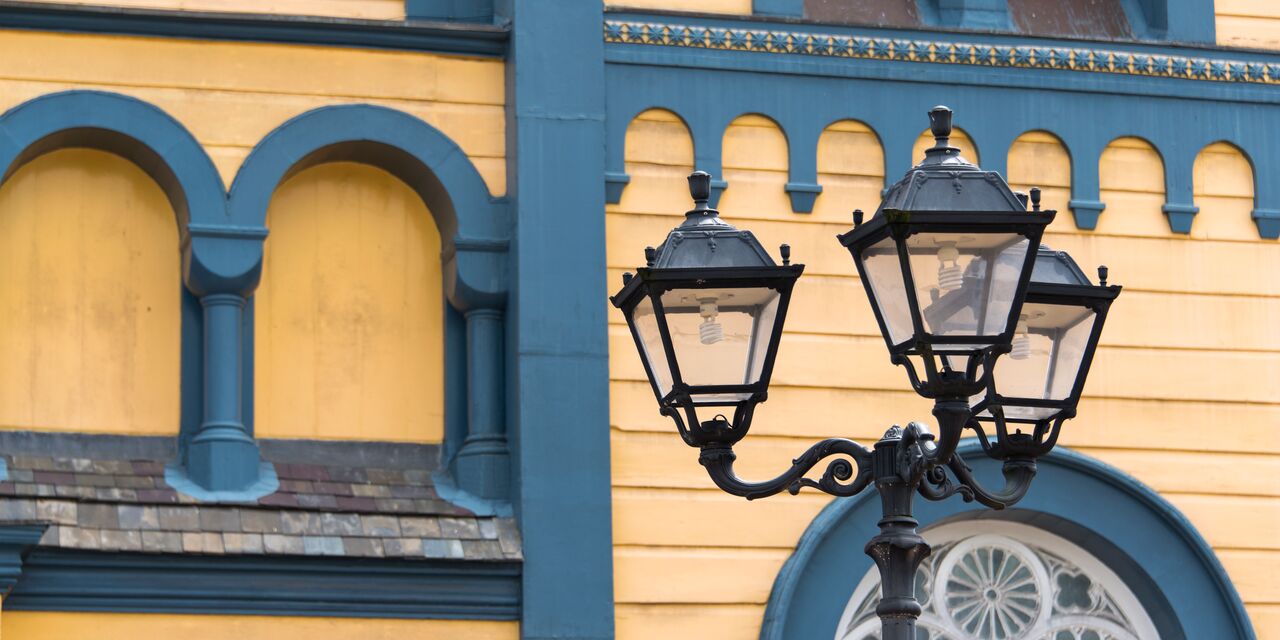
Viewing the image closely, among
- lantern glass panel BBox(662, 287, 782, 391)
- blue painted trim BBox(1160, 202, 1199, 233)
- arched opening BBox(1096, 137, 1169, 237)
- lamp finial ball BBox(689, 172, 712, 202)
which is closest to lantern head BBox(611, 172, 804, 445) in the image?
lantern glass panel BBox(662, 287, 782, 391)

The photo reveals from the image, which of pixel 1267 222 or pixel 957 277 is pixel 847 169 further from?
pixel 957 277

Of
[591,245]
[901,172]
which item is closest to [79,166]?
[591,245]

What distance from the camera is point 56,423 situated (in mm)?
10750

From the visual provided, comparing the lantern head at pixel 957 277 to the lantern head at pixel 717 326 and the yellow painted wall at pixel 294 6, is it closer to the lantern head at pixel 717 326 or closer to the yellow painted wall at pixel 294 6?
the lantern head at pixel 717 326

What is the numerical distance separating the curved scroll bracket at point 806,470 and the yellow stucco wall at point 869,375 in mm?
3581

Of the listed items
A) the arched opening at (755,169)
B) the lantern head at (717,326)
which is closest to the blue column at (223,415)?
the arched opening at (755,169)

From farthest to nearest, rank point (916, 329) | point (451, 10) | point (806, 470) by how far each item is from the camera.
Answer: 1. point (451, 10)
2. point (806, 470)
3. point (916, 329)

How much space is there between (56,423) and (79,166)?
1.17 m

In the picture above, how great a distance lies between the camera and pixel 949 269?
6586mm

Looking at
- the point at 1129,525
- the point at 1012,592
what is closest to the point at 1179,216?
the point at 1129,525

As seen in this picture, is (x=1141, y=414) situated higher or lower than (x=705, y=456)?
higher

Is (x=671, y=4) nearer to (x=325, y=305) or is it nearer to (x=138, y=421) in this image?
(x=325, y=305)

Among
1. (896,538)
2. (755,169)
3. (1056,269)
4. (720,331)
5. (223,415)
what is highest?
(755,169)

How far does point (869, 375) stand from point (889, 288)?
15.3 feet
